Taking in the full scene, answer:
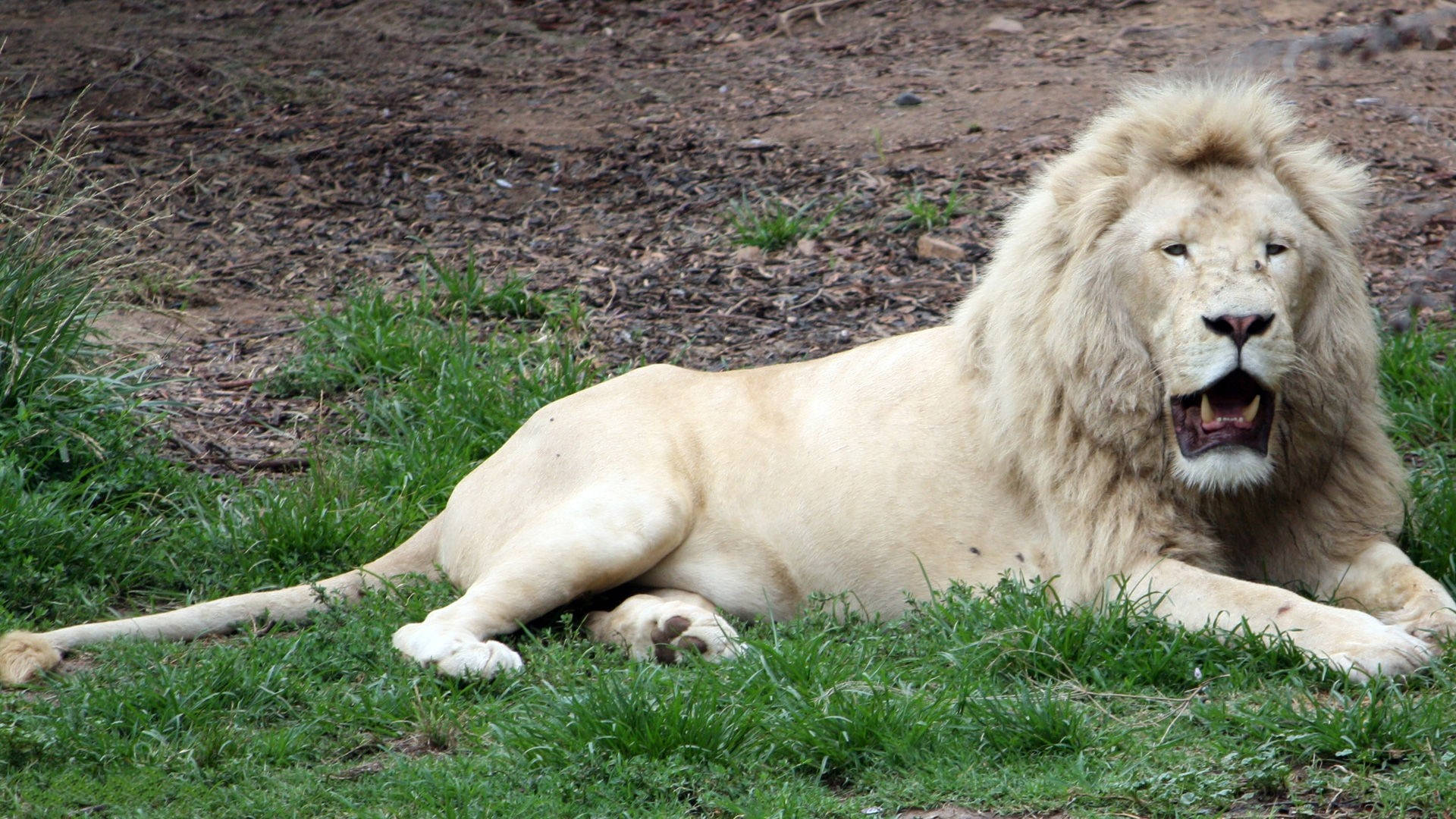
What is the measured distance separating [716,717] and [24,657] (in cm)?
190

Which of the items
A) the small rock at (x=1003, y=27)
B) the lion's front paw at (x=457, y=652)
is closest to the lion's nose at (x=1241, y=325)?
the lion's front paw at (x=457, y=652)

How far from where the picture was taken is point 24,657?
3.87m

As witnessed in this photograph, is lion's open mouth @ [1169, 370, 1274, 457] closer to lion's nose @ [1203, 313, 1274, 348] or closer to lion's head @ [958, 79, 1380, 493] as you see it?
lion's head @ [958, 79, 1380, 493]

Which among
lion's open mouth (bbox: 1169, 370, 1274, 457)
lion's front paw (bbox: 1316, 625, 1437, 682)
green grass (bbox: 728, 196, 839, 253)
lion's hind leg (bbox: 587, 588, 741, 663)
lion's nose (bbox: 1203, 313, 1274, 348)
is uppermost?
lion's nose (bbox: 1203, 313, 1274, 348)

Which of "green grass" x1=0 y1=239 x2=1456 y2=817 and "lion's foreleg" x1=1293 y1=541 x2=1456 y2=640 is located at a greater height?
"lion's foreleg" x1=1293 y1=541 x2=1456 y2=640

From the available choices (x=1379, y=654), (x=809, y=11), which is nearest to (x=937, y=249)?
(x=1379, y=654)

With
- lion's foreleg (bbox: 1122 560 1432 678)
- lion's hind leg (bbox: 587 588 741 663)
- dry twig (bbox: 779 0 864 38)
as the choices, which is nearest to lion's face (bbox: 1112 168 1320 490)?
lion's foreleg (bbox: 1122 560 1432 678)

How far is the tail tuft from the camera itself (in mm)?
3826

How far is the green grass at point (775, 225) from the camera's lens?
6883 millimetres

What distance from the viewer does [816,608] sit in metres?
4.21

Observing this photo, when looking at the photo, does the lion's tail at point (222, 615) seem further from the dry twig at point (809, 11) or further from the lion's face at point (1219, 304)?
the dry twig at point (809, 11)

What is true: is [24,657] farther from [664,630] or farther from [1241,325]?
[1241,325]

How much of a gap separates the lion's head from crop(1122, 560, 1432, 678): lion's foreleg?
24cm

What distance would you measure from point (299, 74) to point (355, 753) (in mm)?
6721
